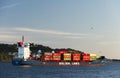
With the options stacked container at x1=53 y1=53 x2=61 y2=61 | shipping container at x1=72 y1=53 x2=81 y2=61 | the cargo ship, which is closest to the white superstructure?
the cargo ship

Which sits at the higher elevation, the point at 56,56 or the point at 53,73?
the point at 56,56

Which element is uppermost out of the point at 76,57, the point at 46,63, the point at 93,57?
the point at 93,57

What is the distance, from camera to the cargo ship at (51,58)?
162250 millimetres

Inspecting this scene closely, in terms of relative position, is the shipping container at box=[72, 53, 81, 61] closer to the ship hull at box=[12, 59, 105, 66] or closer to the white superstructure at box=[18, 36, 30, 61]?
the ship hull at box=[12, 59, 105, 66]

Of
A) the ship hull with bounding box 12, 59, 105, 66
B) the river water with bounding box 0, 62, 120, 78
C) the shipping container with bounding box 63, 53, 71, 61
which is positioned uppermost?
the shipping container with bounding box 63, 53, 71, 61

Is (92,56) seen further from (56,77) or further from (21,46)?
(56,77)

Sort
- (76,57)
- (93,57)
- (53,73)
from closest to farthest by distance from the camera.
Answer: (53,73), (76,57), (93,57)

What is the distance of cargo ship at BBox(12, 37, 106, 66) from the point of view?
162m

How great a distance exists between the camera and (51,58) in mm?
168375

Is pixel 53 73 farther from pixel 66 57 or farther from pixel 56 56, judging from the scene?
pixel 66 57

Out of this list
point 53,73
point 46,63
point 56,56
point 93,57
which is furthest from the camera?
point 93,57

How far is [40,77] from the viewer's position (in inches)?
3529

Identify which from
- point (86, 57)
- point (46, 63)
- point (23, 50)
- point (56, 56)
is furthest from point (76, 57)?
point (23, 50)

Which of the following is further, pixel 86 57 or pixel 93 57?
pixel 93 57
